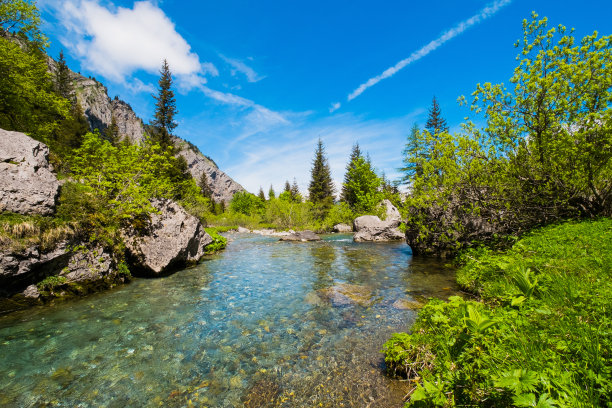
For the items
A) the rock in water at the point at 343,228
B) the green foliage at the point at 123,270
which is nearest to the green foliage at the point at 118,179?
the green foliage at the point at 123,270

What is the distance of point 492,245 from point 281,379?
9.90 m

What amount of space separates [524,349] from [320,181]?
54426mm

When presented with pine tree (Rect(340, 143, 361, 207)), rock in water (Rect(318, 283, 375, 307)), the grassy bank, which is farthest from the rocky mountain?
the grassy bank

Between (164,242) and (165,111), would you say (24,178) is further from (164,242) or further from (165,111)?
(165,111)

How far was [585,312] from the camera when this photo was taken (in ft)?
10.1

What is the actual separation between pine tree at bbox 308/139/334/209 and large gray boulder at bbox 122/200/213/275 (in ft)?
141

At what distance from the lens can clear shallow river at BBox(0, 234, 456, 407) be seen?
11.5 feet

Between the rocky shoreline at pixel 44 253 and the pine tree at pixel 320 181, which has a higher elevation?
the pine tree at pixel 320 181

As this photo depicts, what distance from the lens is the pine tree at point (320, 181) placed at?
182 feet

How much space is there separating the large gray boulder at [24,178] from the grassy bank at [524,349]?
33.4ft

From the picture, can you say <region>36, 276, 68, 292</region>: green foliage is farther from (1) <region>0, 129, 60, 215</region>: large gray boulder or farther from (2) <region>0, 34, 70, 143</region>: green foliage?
(2) <region>0, 34, 70, 143</region>: green foliage

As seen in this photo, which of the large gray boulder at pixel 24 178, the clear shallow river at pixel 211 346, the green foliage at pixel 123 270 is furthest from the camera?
the green foliage at pixel 123 270

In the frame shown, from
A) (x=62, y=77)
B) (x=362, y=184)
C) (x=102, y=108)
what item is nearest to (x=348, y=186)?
(x=362, y=184)

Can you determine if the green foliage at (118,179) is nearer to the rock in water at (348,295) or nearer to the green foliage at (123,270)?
the green foliage at (123,270)
